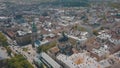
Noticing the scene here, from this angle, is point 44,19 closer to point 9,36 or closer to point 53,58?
point 9,36

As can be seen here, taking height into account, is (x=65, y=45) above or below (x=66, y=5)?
above

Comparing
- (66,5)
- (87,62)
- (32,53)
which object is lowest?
(66,5)

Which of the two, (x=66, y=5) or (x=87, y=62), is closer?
(x=87, y=62)

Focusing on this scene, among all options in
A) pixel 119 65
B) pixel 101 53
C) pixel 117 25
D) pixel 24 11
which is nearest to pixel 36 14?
pixel 24 11

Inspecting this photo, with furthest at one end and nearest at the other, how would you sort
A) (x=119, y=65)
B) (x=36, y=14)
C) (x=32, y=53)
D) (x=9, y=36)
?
1. (x=36, y=14)
2. (x=9, y=36)
3. (x=32, y=53)
4. (x=119, y=65)

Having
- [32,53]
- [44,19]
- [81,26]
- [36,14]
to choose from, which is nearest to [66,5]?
[36,14]

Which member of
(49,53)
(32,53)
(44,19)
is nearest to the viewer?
(49,53)
